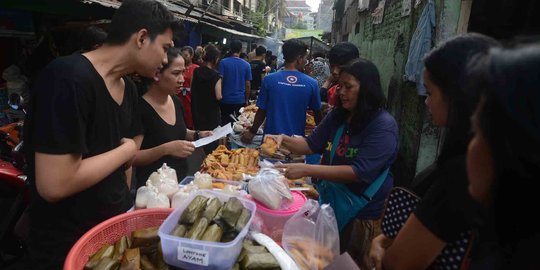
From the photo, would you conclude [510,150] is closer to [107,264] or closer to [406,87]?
[107,264]

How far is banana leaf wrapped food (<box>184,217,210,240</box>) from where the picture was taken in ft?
4.54

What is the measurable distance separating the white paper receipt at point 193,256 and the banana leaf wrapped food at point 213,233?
0.07 m

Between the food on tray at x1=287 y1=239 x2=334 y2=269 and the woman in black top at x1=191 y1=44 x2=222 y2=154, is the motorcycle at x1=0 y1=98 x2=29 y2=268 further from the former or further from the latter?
the woman in black top at x1=191 y1=44 x2=222 y2=154

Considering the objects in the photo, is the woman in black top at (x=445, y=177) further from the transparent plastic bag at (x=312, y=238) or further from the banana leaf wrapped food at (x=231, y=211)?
the banana leaf wrapped food at (x=231, y=211)

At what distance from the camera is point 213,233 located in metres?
1.42

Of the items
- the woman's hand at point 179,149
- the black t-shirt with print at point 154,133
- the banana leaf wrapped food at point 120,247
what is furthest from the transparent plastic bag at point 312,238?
the black t-shirt with print at point 154,133

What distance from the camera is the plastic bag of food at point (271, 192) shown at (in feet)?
6.28

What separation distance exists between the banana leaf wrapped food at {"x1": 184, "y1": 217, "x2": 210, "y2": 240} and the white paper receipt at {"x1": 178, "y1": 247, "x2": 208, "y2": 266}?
6 cm

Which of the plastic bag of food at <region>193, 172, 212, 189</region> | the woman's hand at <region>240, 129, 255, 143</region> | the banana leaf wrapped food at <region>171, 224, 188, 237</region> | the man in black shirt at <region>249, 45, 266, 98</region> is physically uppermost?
the man in black shirt at <region>249, 45, 266, 98</region>

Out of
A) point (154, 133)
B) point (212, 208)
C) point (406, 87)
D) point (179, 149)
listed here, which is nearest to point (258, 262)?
point (212, 208)

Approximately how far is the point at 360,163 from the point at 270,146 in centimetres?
121

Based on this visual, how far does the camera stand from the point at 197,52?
8.60 m

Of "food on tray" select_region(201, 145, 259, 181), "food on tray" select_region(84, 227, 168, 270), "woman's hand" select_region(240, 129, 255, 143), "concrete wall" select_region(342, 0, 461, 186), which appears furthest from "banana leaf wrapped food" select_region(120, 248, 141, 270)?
"concrete wall" select_region(342, 0, 461, 186)

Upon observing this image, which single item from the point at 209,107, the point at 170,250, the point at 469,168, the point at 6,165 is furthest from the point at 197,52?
the point at 469,168
